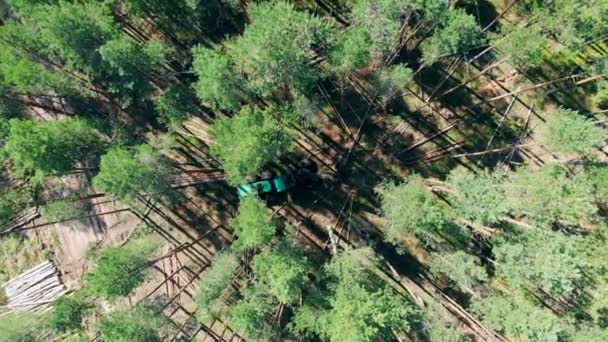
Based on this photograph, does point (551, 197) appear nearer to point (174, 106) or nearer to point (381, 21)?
point (381, 21)

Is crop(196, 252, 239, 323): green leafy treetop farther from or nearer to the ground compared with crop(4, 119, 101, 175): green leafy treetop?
nearer to the ground

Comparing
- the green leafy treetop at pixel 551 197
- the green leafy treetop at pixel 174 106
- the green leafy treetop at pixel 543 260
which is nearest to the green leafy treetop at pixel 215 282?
the green leafy treetop at pixel 174 106

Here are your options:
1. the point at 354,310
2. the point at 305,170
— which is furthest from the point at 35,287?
the point at 354,310

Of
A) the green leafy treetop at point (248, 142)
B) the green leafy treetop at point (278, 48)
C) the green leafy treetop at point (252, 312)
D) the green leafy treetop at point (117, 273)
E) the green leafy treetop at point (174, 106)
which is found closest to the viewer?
the green leafy treetop at point (248, 142)

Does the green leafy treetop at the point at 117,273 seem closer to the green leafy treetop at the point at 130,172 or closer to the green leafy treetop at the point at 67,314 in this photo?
the green leafy treetop at the point at 67,314

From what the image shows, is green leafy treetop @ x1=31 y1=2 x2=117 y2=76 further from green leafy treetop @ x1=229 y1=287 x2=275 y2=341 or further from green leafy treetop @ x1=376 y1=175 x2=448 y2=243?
green leafy treetop @ x1=376 y1=175 x2=448 y2=243

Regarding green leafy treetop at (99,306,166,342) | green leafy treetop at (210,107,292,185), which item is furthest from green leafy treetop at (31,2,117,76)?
green leafy treetop at (99,306,166,342)
